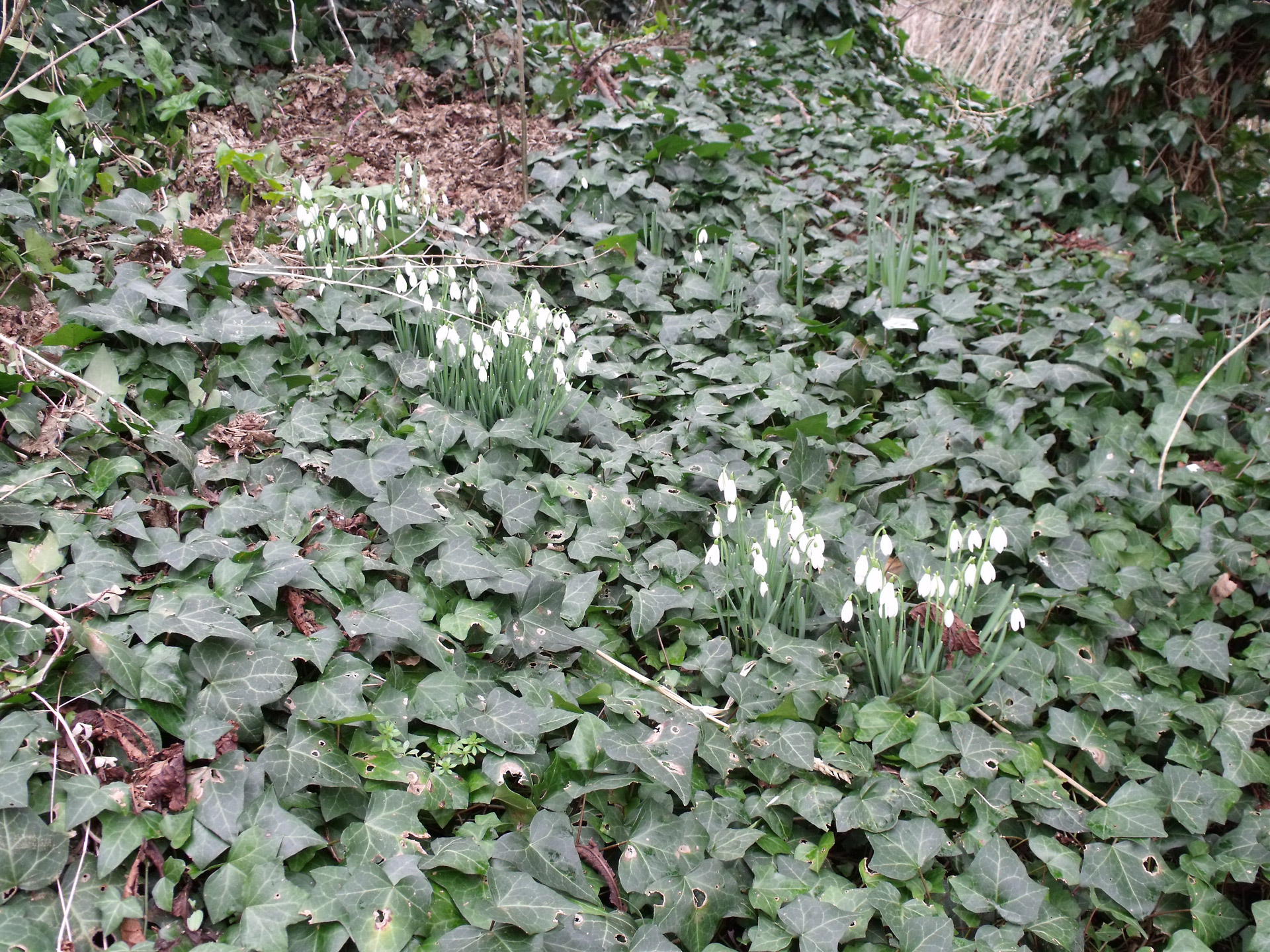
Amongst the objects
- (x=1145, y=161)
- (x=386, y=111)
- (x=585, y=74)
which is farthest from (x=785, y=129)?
(x=386, y=111)

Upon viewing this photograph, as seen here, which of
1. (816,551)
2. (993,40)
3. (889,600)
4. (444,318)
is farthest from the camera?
(993,40)

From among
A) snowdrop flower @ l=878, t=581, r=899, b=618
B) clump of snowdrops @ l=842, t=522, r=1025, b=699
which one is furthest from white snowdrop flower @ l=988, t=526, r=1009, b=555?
snowdrop flower @ l=878, t=581, r=899, b=618

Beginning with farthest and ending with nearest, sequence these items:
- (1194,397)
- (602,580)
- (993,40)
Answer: (993,40) → (1194,397) → (602,580)

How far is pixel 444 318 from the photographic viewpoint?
2.87 meters

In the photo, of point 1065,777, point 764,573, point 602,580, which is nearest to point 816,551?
point 764,573

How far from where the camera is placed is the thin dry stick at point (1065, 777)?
199 centimetres

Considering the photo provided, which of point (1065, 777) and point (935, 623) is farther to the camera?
point (935, 623)

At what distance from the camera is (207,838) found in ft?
5.13

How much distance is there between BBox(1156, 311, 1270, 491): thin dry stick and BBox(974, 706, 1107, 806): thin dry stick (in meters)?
1.19

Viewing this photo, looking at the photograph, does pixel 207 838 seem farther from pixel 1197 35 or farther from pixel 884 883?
pixel 1197 35

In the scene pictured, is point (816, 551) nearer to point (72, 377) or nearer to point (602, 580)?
point (602, 580)

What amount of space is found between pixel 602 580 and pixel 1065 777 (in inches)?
51.6

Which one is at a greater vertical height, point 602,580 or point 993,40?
point 993,40

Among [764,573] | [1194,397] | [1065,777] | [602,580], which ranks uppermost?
[1194,397]
